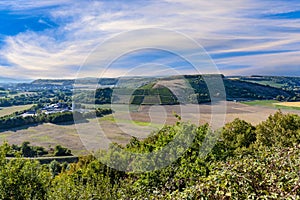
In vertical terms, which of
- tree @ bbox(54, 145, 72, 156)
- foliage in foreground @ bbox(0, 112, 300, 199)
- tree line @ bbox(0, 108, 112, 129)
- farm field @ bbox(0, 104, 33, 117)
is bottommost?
tree @ bbox(54, 145, 72, 156)

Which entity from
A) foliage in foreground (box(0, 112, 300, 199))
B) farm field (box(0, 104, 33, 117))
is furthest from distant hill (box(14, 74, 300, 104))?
farm field (box(0, 104, 33, 117))

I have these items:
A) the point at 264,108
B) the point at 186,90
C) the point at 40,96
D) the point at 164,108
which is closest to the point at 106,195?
the point at 186,90

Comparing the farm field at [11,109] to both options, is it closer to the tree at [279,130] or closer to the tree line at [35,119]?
the tree line at [35,119]

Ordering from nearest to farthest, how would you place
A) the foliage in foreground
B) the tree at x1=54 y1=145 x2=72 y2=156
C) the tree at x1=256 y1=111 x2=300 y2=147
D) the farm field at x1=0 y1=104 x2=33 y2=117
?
the foliage in foreground, the tree at x1=256 y1=111 x2=300 y2=147, the tree at x1=54 y1=145 x2=72 y2=156, the farm field at x1=0 y1=104 x2=33 y2=117

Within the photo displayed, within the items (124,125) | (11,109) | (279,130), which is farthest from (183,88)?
(11,109)

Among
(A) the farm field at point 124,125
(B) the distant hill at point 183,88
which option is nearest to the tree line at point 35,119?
(A) the farm field at point 124,125

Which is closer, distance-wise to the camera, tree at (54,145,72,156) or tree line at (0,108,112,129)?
tree at (54,145,72,156)

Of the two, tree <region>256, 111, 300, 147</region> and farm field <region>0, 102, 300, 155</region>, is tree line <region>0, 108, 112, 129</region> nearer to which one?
farm field <region>0, 102, 300, 155</region>

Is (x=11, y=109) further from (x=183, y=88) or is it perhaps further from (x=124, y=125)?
(x=183, y=88)
